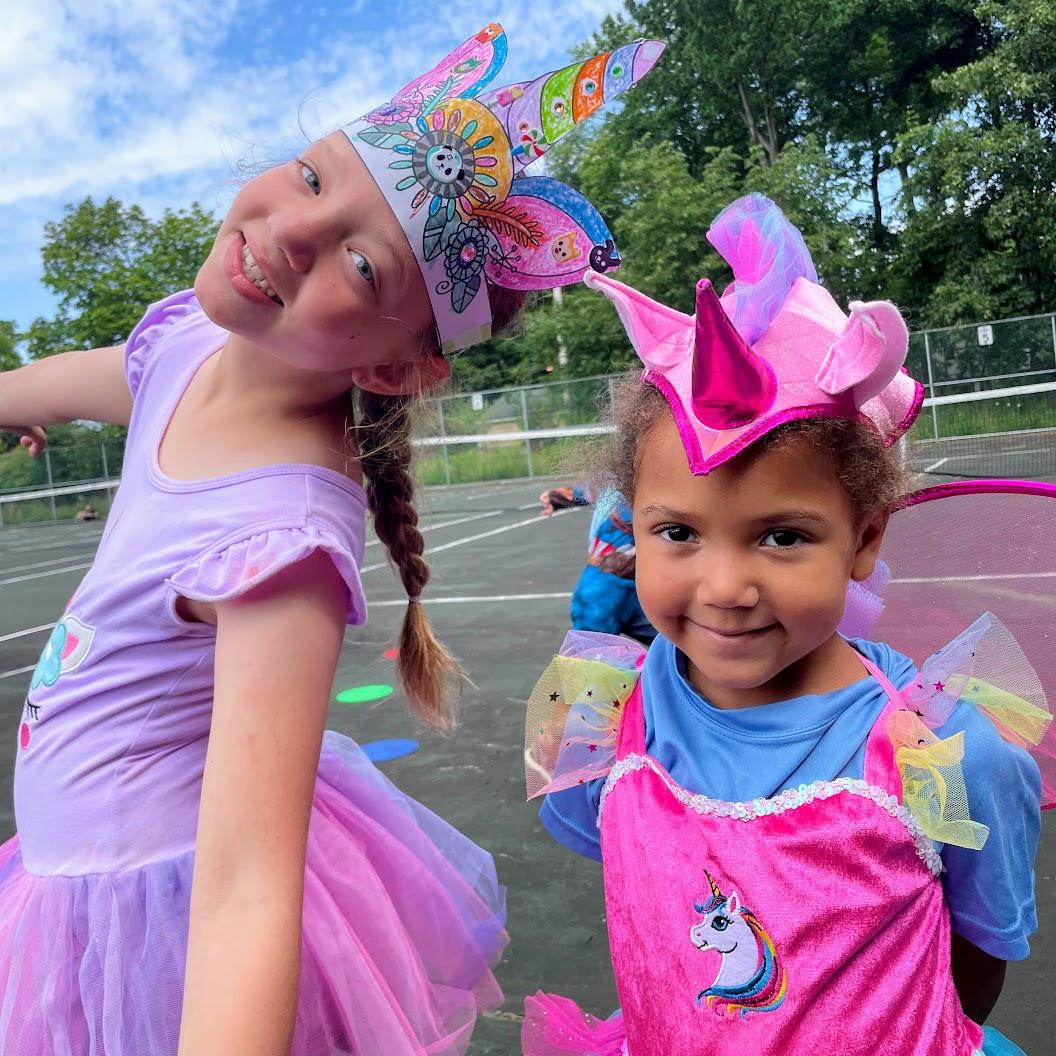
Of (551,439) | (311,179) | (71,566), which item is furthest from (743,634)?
(551,439)

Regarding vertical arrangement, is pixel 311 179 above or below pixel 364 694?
above

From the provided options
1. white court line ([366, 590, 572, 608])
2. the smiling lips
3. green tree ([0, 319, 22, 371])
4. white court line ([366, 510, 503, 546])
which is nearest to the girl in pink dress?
the smiling lips

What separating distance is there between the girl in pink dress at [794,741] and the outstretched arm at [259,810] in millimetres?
402

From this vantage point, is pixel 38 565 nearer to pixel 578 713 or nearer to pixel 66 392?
pixel 66 392

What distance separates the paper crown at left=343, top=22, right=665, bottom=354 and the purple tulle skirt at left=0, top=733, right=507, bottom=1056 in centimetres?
76

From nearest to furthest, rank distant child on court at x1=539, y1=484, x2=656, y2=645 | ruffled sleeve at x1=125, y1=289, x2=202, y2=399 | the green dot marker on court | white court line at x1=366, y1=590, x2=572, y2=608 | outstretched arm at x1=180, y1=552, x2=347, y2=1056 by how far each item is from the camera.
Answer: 1. outstretched arm at x1=180, y1=552, x2=347, y2=1056
2. ruffled sleeve at x1=125, y1=289, x2=202, y2=399
3. distant child on court at x1=539, y1=484, x2=656, y2=645
4. the green dot marker on court
5. white court line at x1=366, y1=590, x2=572, y2=608

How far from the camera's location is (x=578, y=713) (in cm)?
137

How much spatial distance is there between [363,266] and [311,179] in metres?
0.15

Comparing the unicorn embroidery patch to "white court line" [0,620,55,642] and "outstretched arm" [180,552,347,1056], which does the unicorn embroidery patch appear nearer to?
"outstretched arm" [180,552,347,1056]

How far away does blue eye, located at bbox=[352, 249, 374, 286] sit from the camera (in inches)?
48.4

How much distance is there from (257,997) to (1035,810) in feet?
2.95

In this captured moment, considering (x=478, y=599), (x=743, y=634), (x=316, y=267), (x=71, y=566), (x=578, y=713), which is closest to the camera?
(x=743, y=634)

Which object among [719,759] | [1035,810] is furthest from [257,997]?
[1035,810]

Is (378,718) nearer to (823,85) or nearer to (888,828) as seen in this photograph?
(888,828)
